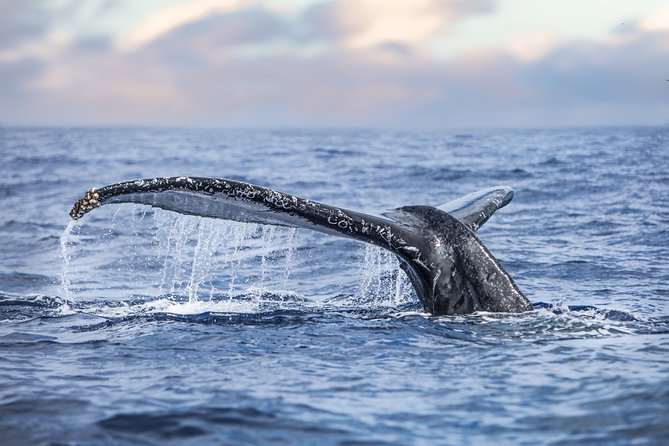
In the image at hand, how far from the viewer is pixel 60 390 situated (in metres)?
6.17

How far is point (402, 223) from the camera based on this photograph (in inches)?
287

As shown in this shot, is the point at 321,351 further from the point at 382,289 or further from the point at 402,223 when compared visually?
the point at 382,289

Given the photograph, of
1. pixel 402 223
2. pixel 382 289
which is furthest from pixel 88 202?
pixel 382 289

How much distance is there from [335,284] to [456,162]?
75.8 feet

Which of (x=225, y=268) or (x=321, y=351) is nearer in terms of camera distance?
(x=321, y=351)

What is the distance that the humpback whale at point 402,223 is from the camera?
21.8 ft

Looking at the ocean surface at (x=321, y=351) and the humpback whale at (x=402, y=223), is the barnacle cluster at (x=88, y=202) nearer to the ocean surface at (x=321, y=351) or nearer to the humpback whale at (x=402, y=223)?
the humpback whale at (x=402, y=223)

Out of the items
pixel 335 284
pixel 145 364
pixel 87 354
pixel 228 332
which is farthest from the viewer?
pixel 335 284

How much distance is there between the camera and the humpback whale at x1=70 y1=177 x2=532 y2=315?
666cm

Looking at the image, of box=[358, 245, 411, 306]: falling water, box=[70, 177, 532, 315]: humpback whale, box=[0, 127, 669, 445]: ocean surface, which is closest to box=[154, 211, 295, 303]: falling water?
box=[0, 127, 669, 445]: ocean surface

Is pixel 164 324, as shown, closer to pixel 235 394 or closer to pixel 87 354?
pixel 87 354

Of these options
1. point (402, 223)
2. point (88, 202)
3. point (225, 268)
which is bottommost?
point (225, 268)

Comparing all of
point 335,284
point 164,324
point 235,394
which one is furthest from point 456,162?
point 235,394

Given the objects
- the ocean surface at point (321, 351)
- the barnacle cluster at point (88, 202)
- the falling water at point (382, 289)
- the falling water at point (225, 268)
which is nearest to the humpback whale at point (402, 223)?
the barnacle cluster at point (88, 202)
